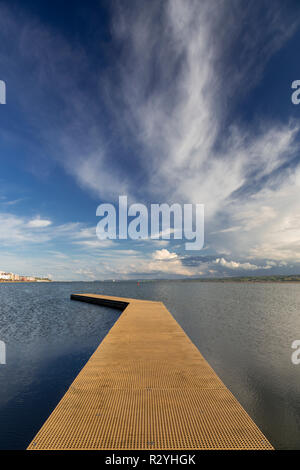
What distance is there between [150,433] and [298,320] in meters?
30.7

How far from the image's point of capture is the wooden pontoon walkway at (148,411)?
4984 millimetres

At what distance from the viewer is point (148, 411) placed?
239 inches

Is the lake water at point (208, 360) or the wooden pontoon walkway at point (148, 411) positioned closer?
the wooden pontoon walkway at point (148, 411)

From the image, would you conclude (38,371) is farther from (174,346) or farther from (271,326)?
(271,326)

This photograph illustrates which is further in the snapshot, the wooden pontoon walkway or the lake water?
the lake water

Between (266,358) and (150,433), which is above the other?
(150,433)

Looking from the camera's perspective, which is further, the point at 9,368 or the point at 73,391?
the point at 9,368

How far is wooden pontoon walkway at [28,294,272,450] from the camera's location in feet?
16.4

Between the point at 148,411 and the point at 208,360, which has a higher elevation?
the point at 148,411

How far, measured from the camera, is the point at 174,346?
12.2 metres

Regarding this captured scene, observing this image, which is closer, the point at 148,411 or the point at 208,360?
the point at 148,411

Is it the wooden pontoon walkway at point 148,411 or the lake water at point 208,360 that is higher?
the wooden pontoon walkway at point 148,411

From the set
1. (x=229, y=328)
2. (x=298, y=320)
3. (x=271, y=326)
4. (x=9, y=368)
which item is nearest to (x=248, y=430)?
(x=9, y=368)

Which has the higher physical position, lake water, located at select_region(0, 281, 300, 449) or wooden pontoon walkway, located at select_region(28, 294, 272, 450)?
wooden pontoon walkway, located at select_region(28, 294, 272, 450)
